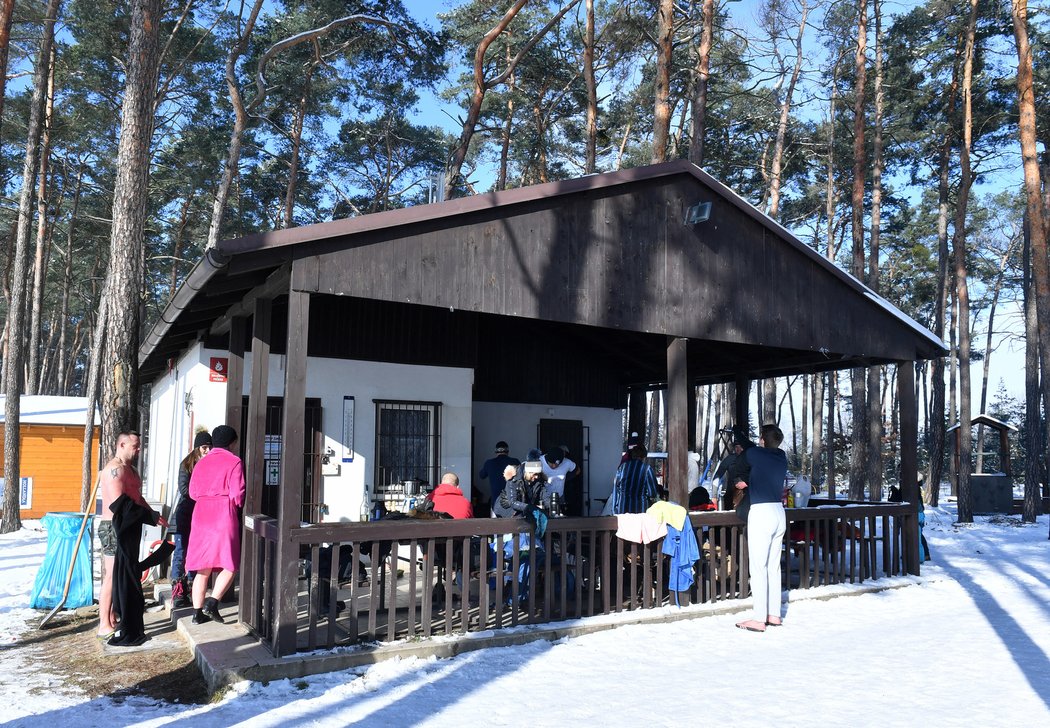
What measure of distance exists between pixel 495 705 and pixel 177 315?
463 cm

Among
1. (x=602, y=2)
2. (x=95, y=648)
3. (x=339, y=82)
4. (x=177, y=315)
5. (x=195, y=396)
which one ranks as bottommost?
(x=95, y=648)

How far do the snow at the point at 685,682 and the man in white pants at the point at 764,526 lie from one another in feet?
0.97

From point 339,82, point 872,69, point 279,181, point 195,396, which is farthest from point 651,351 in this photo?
point 279,181

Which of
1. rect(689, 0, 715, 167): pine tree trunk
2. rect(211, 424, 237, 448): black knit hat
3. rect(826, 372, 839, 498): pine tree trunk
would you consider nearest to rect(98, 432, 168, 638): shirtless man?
rect(211, 424, 237, 448): black knit hat

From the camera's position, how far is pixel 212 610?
6.32m

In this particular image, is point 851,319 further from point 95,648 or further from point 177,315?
point 95,648

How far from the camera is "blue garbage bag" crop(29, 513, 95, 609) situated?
723 centimetres

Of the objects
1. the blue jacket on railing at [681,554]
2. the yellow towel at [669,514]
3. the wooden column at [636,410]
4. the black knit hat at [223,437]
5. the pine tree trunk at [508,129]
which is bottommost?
the blue jacket on railing at [681,554]

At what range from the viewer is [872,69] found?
19.8m

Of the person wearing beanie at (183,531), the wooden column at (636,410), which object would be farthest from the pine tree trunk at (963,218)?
the person wearing beanie at (183,531)

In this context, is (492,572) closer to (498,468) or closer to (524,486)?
Result: (524,486)

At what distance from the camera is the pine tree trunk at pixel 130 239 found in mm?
7766

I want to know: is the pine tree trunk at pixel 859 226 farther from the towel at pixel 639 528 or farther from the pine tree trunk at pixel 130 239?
the pine tree trunk at pixel 130 239

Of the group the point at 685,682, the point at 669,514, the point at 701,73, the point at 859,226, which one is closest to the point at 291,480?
the point at 685,682
